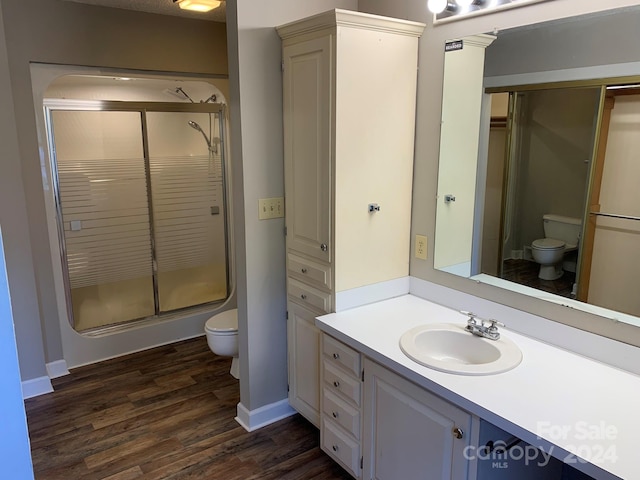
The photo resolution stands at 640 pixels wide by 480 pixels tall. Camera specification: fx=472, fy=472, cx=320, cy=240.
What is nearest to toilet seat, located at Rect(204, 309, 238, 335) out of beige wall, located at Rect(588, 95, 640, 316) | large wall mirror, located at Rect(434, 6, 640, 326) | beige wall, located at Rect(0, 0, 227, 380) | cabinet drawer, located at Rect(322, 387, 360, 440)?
cabinet drawer, located at Rect(322, 387, 360, 440)

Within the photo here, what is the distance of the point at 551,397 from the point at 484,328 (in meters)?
0.43

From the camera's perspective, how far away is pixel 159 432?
8.57 ft

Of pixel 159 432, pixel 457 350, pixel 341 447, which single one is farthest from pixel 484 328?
pixel 159 432

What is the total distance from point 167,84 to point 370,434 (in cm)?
329

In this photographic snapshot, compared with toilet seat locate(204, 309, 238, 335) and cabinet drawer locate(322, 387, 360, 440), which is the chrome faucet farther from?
toilet seat locate(204, 309, 238, 335)

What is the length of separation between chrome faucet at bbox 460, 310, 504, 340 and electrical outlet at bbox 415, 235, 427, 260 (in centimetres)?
50

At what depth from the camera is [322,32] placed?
1.99m

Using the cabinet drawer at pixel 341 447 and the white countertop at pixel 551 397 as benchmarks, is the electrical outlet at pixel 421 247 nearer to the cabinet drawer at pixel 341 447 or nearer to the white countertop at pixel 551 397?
the white countertop at pixel 551 397

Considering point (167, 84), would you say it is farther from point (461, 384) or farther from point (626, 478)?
point (626, 478)

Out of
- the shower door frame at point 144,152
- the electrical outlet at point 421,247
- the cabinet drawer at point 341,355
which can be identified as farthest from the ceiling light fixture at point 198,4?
the cabinet drawer at point 341,355

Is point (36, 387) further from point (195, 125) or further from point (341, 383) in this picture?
point (195, 125)

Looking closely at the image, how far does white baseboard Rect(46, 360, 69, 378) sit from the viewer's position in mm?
3189

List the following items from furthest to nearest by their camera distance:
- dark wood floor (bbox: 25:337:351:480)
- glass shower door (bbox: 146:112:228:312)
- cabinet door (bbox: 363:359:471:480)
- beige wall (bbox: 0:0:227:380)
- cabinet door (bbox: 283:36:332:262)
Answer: glass shower door (bbox: 146:112:228:312) < beige wall (bbox: 0:0:227:380) < dark wood floor (bbox: 25:337:351:480) < cabinet door (bbox: 283:36:332:262) < cabinet door (bbox: 363:359:471:480)

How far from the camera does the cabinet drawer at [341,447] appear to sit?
204 cm
